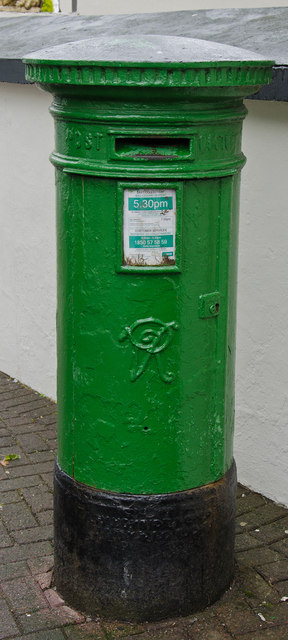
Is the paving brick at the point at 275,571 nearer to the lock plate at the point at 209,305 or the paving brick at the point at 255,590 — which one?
the paving brick at the point at 255,590

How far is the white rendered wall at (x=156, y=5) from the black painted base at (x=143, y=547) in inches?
144

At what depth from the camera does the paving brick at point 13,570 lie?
3506 millimetres

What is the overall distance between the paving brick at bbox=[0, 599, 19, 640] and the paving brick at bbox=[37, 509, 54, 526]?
0.70m

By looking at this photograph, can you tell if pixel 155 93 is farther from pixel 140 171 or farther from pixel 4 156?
pixel 4 156

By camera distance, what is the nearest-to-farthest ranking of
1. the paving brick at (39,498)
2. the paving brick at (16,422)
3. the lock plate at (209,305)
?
the lock plate at (209,305) < the paving brick at (39,498) < the paving brick at (16,422)

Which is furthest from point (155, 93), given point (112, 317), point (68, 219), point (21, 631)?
point (21, 631)

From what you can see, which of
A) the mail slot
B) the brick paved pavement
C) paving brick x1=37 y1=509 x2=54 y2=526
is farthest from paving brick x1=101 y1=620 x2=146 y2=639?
the mail slot

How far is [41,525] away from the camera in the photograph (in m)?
3.95

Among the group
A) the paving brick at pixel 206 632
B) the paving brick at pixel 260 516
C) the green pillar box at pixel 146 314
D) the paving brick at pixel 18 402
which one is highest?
the green pillar box at pixel 146 314

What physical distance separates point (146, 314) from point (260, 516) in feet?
5.13

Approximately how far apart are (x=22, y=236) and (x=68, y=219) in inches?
102

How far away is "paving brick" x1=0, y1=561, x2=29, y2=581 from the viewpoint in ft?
11.5

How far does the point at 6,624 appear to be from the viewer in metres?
3.18

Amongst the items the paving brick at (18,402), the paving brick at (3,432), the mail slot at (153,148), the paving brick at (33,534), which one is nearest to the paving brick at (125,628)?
the paving brick at (33,534)
